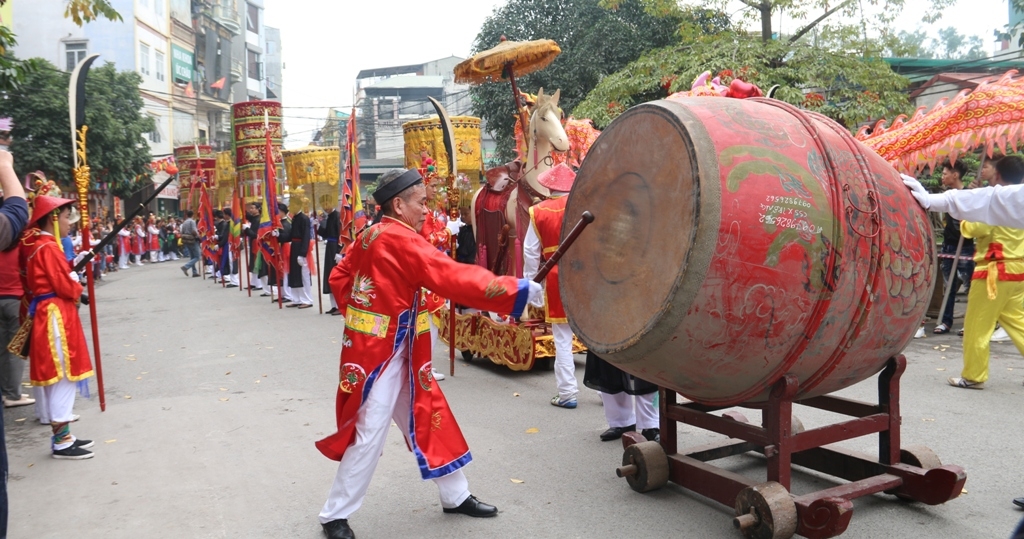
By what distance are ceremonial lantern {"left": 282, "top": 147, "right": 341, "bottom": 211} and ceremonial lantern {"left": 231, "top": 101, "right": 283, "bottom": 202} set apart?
671 millimetres

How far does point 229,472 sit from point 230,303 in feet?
33.9

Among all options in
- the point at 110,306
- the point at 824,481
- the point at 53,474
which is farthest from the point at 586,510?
the point at 110,306

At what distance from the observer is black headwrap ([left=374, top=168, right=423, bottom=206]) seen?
356 centimetres

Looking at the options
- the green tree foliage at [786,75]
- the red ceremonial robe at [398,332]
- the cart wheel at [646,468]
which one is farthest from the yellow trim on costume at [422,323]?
the green tree foliage at [786,75]

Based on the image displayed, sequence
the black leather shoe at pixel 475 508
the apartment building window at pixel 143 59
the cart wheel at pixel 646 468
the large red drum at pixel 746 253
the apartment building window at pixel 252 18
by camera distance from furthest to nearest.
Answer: the apartment building window at pixel 252 18, the apartment building window at pixel 143 59, the cart wheel at pixel 646 468, the black leather shoe at pixel 475 508, the large red drum at pixel 746 253

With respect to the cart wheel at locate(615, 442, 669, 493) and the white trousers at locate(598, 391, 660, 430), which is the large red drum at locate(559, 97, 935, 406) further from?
the white trousers at locate(598, 391, 660, 430)

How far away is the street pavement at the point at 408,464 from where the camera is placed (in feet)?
11.8

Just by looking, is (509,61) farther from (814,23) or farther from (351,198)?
(814,23)

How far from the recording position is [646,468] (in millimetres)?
3805

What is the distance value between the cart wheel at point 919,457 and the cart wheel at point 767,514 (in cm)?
87

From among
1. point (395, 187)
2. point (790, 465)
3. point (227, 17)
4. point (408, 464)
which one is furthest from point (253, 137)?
point (227, 17)

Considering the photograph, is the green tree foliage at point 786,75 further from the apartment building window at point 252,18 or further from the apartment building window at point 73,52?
the apartment building window at point 252,18

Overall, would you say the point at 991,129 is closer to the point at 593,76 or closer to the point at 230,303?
the point at 230,303

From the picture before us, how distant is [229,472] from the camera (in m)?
4.54
